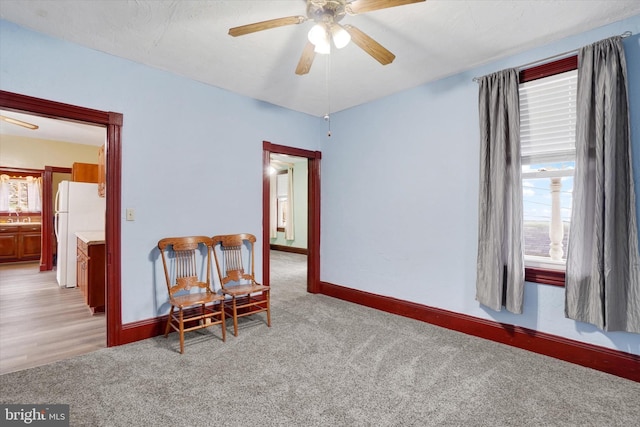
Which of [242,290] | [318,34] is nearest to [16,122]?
[242,290]

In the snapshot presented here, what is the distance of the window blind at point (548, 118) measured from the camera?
2.45 m

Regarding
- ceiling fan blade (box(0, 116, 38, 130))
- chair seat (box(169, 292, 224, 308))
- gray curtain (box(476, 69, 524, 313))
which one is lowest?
chair seat (box(169, 292, 224, 308))

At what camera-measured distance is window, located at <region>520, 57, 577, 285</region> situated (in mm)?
2461

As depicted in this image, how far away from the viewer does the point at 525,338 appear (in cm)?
261

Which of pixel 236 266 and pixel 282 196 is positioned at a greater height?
pixel 282 196

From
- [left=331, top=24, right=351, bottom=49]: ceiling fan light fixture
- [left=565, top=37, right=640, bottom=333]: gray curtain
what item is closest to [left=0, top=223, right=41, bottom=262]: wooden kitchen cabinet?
[left=331, top=24, right=351, bottom=49]: ceiling fan light fixture

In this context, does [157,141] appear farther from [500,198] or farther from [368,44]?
[500,198]

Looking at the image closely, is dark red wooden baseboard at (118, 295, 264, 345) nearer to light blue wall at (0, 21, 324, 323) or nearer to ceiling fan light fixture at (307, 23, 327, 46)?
light blue wall at (0, 21, 324, 323)

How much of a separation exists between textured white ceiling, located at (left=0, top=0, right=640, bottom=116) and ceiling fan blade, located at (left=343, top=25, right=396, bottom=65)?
10.9 inches

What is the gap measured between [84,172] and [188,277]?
3671 millimetres

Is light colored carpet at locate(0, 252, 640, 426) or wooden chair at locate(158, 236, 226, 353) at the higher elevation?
wooden chair at locate(158, 236, 226, 353)

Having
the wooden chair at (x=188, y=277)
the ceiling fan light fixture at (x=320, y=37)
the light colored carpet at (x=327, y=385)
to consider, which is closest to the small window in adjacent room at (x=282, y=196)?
the wooden chair at (x=188, y=277)

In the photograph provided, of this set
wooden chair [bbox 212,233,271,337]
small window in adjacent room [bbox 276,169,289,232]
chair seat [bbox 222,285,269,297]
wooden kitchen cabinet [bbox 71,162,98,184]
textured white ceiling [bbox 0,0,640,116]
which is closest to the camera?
textured white ceiling [bbox 0,0,640,116]

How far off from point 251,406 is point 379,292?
7.29 ft
